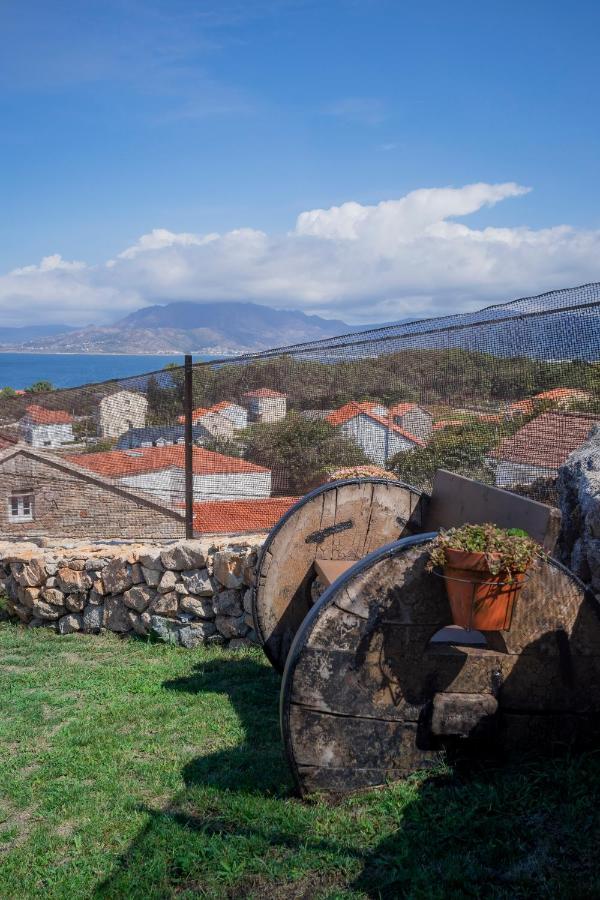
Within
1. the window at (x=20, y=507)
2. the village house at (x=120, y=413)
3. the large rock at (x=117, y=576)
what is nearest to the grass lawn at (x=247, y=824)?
the large rock at (x=117, y=576)

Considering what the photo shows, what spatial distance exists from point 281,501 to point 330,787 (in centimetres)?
440

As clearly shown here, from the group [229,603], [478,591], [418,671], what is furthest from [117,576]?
[478,591]

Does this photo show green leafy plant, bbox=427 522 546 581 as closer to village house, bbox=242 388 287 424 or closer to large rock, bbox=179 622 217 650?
large rock, bbox=179 622 217 650

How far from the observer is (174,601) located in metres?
6.58

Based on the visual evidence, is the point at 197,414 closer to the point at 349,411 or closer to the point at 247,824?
the point at 349,411

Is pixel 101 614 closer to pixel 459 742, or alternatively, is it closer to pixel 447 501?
pixel 447 501

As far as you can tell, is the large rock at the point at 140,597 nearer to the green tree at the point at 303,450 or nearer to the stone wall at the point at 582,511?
the green tree at the point at 303,450

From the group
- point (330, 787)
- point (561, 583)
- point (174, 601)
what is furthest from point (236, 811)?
point (174, 601)

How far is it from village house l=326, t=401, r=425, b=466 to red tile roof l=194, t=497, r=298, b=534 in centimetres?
84

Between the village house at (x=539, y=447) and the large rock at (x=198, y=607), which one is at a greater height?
the village house at (x=539, y=447)

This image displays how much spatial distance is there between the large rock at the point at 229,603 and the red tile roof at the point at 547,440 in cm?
243

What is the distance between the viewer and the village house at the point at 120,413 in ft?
27.5

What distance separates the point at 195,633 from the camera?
6.48 meters

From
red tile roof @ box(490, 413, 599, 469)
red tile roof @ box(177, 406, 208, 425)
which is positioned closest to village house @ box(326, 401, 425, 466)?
red tile roof @ box(490, 413, 599, 469)
